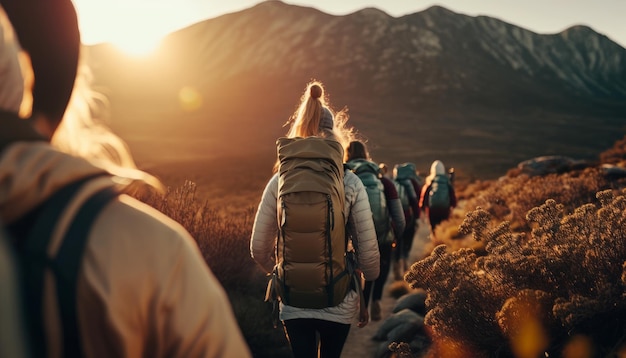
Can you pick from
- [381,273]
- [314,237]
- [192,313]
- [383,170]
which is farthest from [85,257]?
[383,170]

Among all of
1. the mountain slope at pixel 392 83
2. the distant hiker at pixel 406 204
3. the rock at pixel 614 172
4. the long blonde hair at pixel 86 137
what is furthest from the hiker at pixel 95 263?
the mountain slope at pixel 392 83

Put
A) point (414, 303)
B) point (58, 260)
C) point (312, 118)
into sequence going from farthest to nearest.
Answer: point (414, 303) < point (312, 118) < point (58, 260)

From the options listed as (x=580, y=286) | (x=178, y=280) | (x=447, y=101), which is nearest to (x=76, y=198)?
(x=178, y=280)

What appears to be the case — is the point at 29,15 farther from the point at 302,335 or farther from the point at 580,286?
the point at 580,286

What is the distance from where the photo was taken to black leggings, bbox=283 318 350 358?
2.89m

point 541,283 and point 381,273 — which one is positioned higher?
point 541,283

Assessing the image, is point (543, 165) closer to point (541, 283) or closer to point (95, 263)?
point (541, 283)

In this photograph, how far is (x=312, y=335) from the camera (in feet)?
9.78

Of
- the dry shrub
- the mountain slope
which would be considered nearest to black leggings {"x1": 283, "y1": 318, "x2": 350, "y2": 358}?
the dry shrub

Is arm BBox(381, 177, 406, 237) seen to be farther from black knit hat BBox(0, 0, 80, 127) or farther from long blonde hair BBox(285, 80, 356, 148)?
black knit hat BBox(0, 0, 80, 127)

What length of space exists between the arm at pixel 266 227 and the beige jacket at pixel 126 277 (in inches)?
84.0

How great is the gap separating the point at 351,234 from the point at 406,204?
5120 mm

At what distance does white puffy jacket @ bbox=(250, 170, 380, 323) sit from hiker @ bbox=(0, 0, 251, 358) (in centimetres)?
209

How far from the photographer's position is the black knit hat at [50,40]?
119 centimetres
